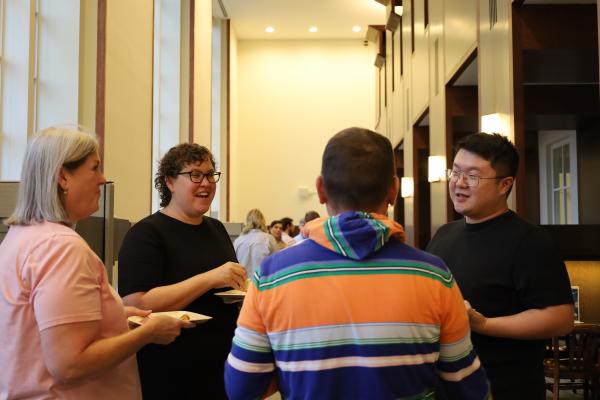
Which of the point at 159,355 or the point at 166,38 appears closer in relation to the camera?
the point at 159,355

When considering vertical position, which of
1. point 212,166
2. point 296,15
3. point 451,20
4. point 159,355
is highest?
point 296,15

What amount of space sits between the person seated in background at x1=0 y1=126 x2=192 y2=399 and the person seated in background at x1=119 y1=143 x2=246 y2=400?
53 centimetres

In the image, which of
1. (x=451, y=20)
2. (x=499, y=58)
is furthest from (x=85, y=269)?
(x=451, y=20)

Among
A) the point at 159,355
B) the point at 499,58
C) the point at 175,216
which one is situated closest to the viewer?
the point at 159,355

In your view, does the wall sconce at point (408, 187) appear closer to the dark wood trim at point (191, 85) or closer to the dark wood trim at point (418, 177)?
the dark wood trim at point (418, 177)

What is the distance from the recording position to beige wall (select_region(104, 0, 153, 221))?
584 centimetres

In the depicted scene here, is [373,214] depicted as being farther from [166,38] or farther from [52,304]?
[166,38]

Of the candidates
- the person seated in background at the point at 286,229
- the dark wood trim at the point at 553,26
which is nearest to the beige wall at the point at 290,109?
the person seated in background at the point at 286,229

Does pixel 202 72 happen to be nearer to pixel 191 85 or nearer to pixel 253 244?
pixel 191 85

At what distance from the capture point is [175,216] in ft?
8.52

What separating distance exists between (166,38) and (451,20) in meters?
4.79

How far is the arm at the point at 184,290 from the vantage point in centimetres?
233

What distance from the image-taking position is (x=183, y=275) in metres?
2.48

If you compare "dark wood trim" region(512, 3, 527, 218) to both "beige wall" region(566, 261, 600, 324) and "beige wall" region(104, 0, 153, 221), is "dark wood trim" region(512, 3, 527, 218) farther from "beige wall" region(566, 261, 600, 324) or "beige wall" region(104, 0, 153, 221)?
"beige wall" region(104, 0, 153, 221)
